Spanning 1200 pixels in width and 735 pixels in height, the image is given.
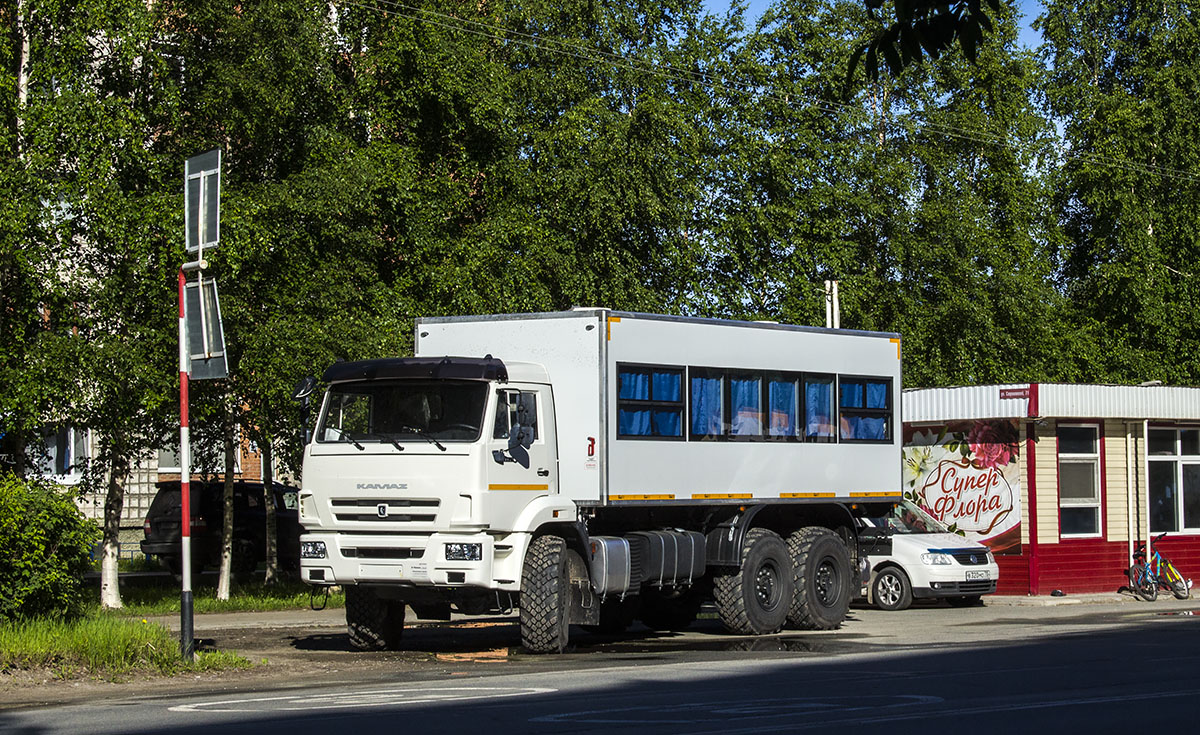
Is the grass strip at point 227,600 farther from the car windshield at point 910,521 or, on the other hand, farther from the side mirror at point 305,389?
the car windshield at point 910,521

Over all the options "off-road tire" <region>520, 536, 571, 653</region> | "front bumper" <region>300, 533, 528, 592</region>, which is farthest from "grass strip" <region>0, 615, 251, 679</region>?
"off-road tire" <region>520, 536, 571, 653</region>

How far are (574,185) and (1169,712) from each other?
785 inches

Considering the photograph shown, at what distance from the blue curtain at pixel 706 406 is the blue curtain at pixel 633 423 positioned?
82 centimetres

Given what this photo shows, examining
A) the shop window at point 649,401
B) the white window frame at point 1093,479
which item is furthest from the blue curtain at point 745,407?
the white window frame at point 1093,479

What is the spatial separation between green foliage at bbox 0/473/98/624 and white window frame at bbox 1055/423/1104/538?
57.1 ft

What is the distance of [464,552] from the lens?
15.8 metres

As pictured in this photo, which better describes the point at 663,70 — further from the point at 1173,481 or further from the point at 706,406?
the point at 706,406

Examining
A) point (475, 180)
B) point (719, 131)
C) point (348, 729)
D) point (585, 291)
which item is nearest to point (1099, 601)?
point (585, 291)

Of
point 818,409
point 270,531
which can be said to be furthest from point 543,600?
point 270,531

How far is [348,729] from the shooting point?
411 inches

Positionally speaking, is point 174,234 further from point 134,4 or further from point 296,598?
point 296,598

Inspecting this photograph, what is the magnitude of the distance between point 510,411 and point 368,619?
9.22 feet

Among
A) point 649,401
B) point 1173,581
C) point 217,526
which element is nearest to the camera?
point 649,401

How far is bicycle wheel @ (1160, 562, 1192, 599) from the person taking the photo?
1088 inches
